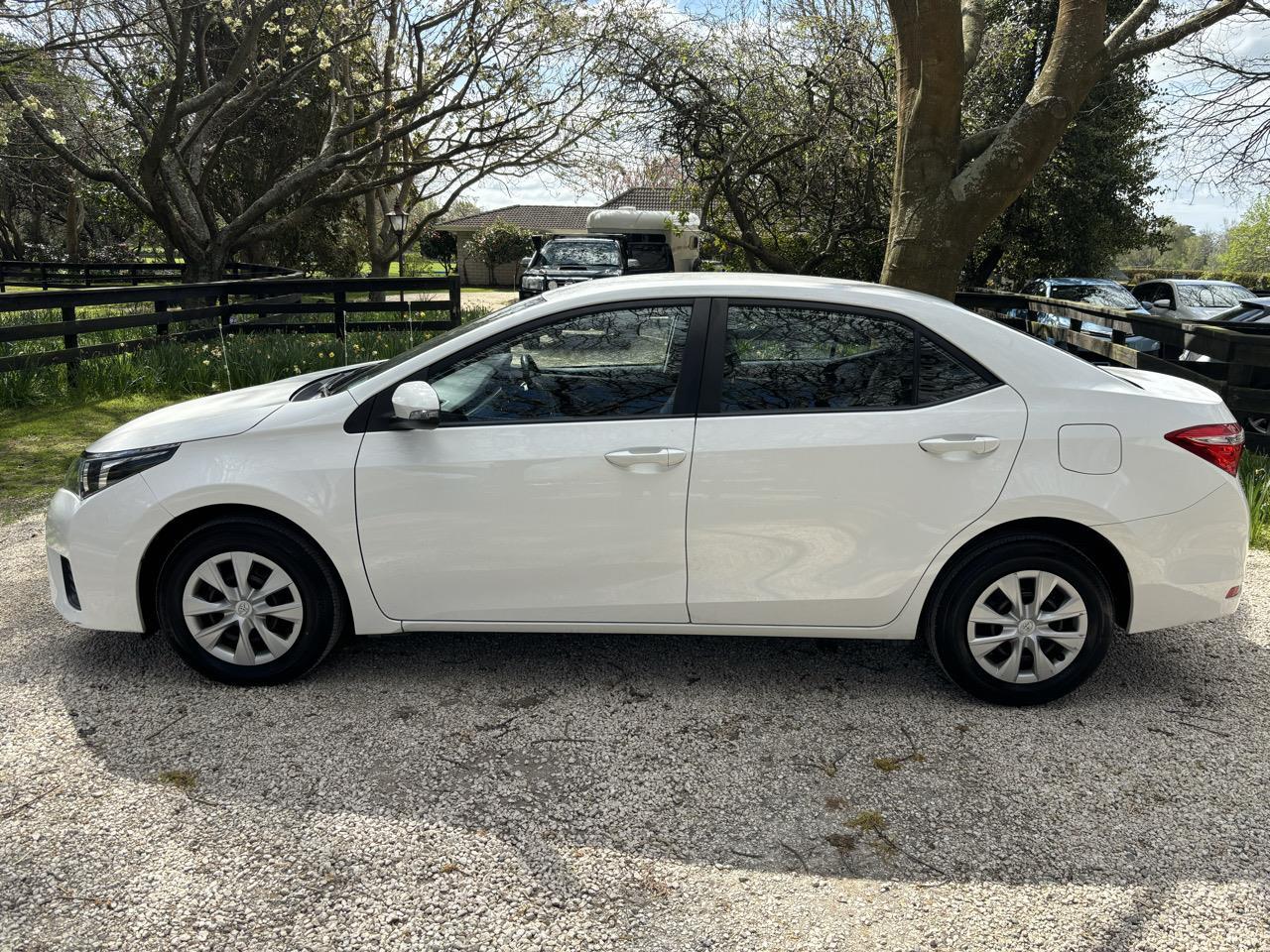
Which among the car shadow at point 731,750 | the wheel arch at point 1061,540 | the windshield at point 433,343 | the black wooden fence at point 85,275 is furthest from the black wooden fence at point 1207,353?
the black wooden fence at point 85,275

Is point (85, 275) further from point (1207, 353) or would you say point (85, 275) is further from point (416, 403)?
point (1207, 353)

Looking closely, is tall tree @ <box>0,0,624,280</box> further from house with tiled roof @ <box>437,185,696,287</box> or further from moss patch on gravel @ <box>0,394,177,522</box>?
house with tiled roof @ <box>437,185,696,287</box>

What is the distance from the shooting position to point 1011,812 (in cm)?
313

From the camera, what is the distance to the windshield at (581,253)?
19.5 meters

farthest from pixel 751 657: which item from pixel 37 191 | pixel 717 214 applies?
pixel 37 191

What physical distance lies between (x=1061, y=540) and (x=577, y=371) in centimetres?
198

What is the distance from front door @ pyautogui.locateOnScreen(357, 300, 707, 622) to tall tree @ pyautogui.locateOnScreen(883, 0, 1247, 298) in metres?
4.98

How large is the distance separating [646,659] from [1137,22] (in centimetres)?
778

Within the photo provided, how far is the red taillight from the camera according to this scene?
3623 mm

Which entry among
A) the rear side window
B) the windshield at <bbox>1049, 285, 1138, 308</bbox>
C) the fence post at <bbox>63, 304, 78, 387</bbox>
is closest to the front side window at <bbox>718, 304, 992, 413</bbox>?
the rear side window

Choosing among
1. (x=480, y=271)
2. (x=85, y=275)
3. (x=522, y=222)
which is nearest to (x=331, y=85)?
(x=85, y=275)

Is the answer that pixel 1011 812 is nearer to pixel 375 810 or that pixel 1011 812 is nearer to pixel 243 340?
pixel 375 810

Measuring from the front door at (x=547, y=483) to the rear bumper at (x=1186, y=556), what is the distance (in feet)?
5.49

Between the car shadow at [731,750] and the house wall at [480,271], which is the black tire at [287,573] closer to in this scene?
the car shadow at [731,750]
